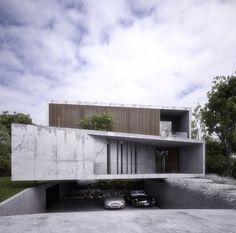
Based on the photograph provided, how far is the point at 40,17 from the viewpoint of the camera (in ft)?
58.6

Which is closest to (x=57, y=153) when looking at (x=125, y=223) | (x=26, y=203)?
(x=26, y=203)

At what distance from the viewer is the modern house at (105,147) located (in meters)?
15.4

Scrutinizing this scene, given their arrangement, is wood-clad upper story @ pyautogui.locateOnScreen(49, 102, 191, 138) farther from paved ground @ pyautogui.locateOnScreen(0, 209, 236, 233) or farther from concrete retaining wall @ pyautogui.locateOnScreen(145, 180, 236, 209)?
paved ground @ pyautogui.locateOnScreen(0, 209, 236, 233)

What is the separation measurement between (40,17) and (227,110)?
19499 millimetres

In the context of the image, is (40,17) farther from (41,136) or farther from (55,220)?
(55,220)

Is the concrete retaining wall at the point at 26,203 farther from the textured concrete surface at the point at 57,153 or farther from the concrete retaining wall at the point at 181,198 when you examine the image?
the concrete retaining wall at the point at 181,198

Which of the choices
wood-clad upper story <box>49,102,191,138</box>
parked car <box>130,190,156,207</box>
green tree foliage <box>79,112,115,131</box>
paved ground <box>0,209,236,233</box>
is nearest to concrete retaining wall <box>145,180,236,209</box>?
parked car <box>130,190,156,207</box>

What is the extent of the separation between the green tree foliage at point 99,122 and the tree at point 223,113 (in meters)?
10.6

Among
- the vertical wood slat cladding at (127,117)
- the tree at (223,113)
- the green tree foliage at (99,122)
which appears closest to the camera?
the tree at (223,113)

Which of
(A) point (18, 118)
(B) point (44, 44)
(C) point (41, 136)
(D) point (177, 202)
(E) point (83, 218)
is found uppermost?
(B) point (44, 44)

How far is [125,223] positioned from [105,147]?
1152cm

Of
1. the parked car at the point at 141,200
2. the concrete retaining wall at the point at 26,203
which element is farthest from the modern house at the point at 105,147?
the parked car at the point at 141,200

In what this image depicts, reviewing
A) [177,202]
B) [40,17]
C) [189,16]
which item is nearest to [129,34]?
[189,16]

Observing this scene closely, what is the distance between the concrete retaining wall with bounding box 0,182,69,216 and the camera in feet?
34.2
